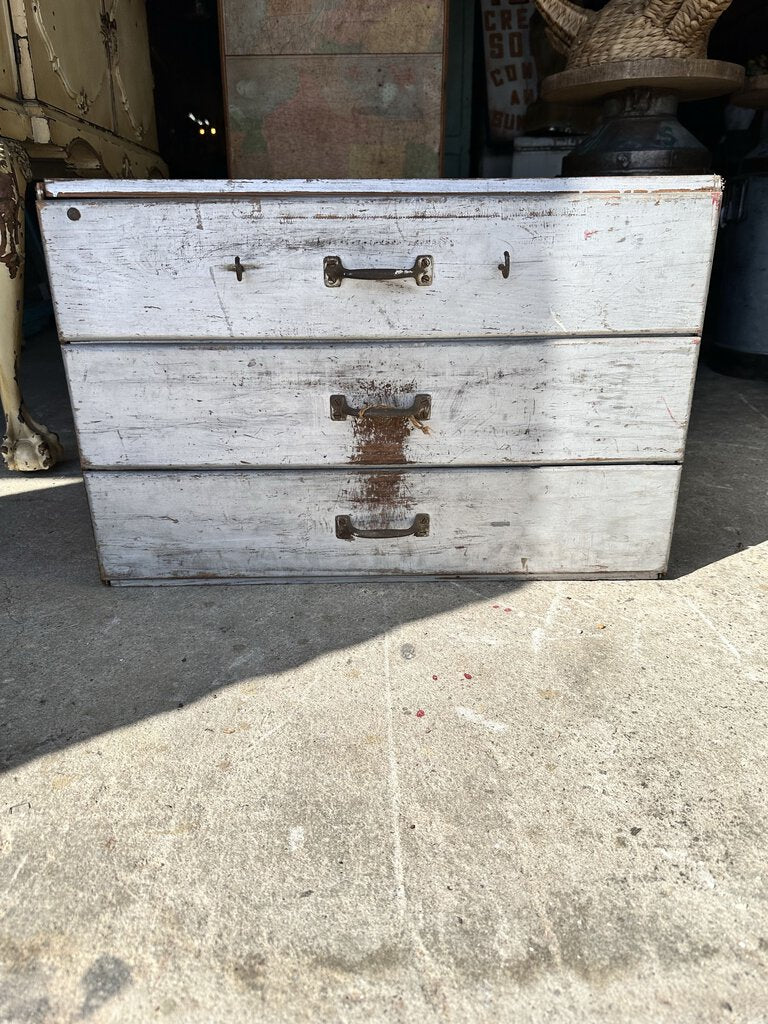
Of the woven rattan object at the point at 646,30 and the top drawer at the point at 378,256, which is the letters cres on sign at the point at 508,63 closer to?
the woven rattan object at the point at 646,30

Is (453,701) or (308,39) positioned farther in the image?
(308,39)

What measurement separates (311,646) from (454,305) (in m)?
0.78

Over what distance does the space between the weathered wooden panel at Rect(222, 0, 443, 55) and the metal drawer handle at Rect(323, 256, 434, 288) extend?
62.9 inches

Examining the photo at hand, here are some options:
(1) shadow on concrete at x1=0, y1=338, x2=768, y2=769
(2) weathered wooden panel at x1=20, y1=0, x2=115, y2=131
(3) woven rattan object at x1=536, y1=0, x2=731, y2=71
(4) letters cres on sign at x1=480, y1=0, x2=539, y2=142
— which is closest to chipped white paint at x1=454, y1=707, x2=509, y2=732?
(1) shadow on concrete at x1=0, y1=338, x2=768, y2=769

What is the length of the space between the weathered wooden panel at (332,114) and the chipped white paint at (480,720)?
2.16 m

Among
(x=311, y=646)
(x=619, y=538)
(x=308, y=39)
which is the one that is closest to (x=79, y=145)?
(x=308, y=39)

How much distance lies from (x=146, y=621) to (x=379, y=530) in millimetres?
571

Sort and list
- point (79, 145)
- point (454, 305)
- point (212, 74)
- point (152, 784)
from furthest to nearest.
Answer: point (212, 74), point (79, 145), point (454, 305), point (152, 784)

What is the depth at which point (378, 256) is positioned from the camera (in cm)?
150

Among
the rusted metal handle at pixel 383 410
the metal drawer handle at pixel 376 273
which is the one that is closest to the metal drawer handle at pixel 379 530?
the rusted metal handle at pixel 383 410

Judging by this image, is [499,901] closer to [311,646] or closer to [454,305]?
[311,646]

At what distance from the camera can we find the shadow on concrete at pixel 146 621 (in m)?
1.40

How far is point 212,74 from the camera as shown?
6219mm

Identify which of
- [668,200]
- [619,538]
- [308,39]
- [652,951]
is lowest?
[652,951]
